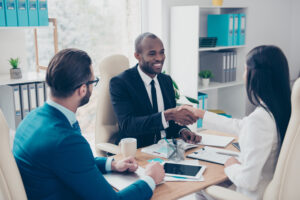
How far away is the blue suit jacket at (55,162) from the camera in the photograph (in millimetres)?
1203

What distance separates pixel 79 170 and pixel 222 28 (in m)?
2.87

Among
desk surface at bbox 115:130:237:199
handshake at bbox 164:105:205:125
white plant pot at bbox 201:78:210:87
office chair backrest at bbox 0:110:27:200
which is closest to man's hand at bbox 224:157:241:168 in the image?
desk surface at bbox 115:130:237:199

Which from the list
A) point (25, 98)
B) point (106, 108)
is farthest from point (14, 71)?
point (106, 108)

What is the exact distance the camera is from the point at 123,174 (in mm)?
1622

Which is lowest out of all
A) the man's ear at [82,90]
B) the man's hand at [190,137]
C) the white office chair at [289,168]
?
the man's hand at [190,137]

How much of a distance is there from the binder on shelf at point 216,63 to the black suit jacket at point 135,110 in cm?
155

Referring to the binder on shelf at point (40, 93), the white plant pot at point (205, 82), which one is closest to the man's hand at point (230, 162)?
the binder on shelf at point (40, 93)

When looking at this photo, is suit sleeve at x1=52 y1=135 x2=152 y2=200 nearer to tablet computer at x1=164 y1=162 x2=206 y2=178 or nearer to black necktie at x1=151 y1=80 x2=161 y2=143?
tablet computer at x1=164 y1=162 x2=206 y2=178

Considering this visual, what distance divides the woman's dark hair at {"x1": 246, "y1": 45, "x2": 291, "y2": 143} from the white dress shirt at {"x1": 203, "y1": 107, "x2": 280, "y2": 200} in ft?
0.12

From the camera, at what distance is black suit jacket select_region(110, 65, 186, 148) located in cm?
213

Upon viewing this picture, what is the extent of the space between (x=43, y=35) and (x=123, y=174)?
2.15 meters

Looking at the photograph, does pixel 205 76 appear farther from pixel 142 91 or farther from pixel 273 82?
pixel 273 82

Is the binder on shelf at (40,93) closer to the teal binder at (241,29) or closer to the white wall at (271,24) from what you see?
the white wall at (271,24)

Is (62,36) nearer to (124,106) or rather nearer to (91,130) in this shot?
(91,130)
